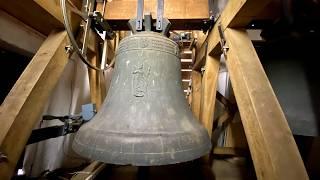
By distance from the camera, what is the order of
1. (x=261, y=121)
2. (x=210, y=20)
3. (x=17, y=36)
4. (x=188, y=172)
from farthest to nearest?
(x=188, y=172) → (x=17, y=36) → (x=210, y=20) → (x=261, y=121)

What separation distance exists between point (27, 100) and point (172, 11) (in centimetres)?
88

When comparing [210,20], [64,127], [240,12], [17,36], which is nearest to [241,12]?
[240,12]

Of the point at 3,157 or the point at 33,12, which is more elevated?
the point at 33,12

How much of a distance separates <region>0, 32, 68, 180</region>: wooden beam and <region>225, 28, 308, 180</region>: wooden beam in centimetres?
78

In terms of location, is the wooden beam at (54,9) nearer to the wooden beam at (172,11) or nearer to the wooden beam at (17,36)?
the wooden beam at (172,11)

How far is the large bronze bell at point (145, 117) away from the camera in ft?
2.25

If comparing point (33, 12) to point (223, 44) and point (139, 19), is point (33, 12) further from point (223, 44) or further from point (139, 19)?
point (223, 44)

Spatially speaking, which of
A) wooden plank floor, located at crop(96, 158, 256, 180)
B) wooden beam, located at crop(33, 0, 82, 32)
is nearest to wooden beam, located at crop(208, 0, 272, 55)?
wooden beam, located at crop(33, 0, 82, 32)

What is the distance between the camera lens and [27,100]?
0.80 m

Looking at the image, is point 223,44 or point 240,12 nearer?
point 240,12

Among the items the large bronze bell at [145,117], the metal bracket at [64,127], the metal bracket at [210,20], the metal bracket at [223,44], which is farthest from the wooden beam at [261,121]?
the metal bracket at [64,127]

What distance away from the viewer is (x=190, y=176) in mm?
1632

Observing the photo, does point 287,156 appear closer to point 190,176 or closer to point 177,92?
point 177,92

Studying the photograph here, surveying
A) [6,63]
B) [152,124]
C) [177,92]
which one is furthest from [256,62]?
[6,63]
